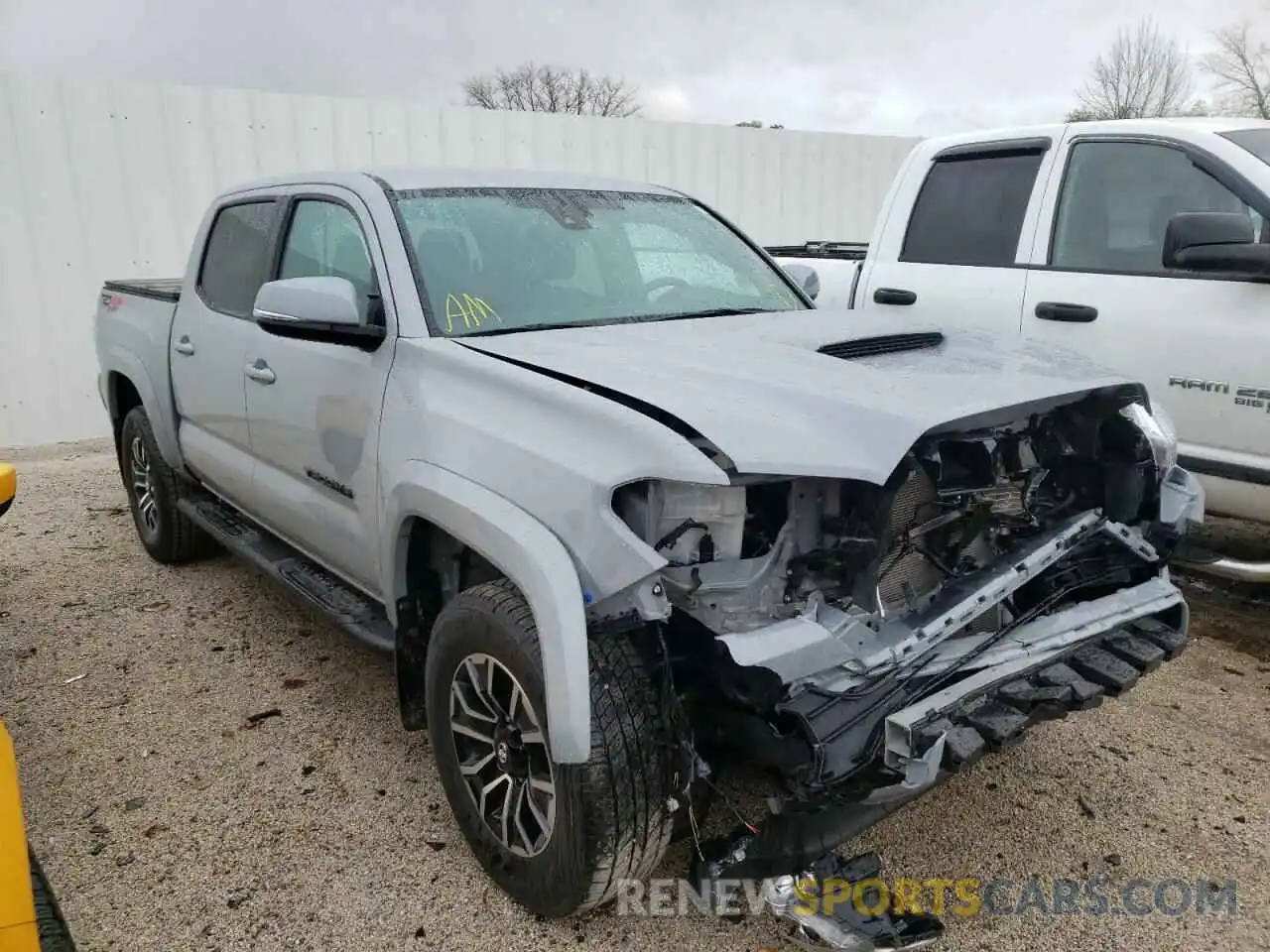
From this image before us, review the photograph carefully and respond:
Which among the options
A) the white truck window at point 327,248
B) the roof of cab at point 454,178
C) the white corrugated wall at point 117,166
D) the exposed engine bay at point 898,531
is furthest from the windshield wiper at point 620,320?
the white corrugated wall at point 117,166

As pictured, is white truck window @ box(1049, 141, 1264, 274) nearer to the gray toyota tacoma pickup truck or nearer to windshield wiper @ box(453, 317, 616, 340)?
the gray toyota tacoma pickup truck

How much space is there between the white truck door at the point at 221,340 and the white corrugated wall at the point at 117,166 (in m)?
3.27

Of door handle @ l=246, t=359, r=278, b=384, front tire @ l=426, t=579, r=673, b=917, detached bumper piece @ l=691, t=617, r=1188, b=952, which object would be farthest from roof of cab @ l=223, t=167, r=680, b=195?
detached bumper piece @ l=691, t=617, r=1188, b=952

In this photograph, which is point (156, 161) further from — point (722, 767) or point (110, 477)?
point (722, 767)

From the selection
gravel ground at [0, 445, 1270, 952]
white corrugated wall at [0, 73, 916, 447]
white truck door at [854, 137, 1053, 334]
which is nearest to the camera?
gravel ground at [0, 445, 1270, 952]

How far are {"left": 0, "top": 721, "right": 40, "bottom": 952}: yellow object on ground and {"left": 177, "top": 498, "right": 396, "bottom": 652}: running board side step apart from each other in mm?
1160

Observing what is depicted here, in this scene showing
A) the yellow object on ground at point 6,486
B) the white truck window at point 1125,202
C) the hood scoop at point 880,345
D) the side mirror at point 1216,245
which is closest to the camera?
the hood scoop at point 880,345

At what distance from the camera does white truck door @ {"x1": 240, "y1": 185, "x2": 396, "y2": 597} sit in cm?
294

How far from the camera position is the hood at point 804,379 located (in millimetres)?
2096

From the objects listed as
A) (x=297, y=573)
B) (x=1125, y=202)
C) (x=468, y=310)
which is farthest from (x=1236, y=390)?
(x=297, y=573)

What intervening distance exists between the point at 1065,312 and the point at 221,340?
3629 millimetres

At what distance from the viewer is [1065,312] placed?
14.1 ft

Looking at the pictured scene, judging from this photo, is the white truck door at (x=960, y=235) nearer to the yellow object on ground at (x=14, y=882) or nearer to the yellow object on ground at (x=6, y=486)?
the yellow object on ground at (x=6, y=486)

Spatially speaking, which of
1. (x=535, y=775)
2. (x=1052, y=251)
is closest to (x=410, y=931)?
(x=535, y=775)
